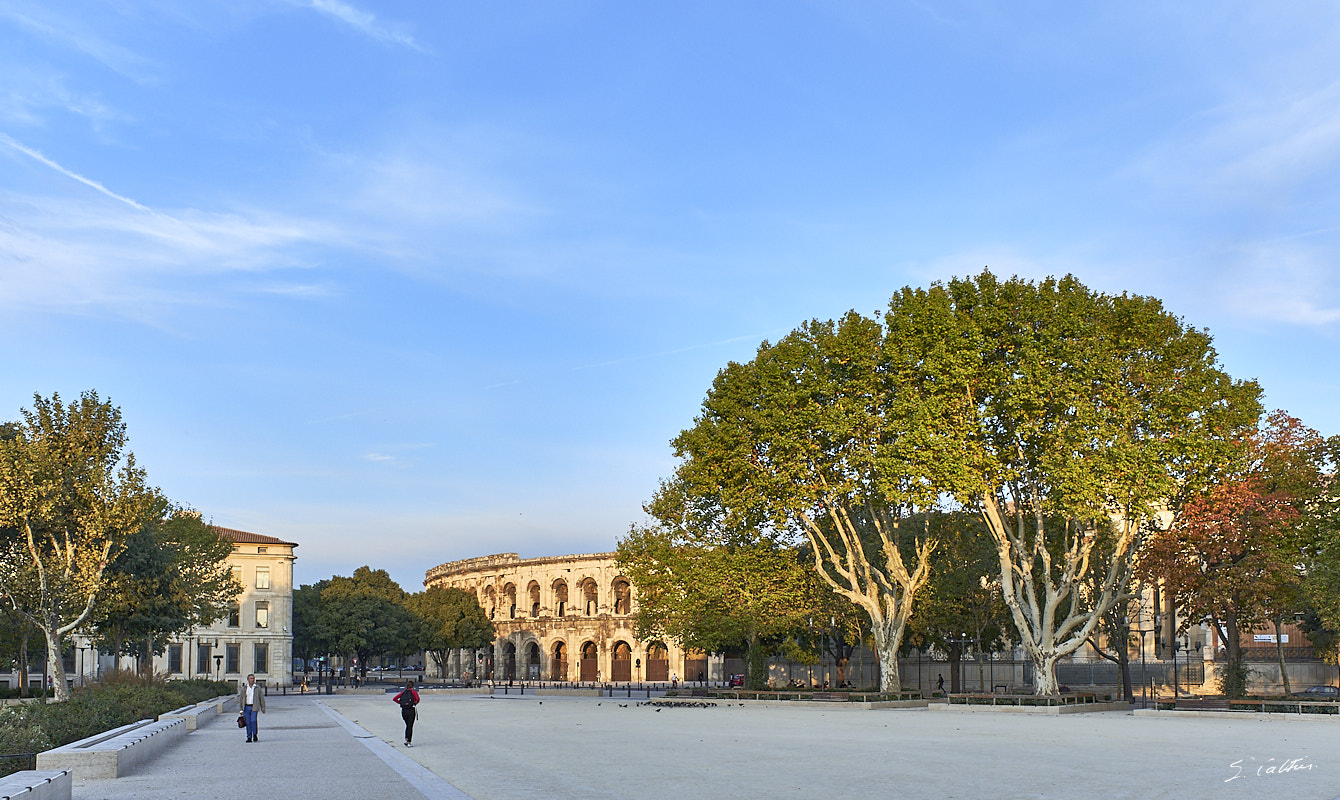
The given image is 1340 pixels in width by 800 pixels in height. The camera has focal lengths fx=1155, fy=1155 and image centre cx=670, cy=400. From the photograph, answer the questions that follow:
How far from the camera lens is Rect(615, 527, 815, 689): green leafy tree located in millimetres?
50250

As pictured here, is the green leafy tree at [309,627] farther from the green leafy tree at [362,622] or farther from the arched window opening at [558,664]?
the arched window opening at [558,664]

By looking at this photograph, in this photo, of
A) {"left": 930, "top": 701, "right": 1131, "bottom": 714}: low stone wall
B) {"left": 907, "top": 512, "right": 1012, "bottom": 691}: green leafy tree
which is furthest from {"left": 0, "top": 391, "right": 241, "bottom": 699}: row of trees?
{"left": 907, "top": 512, "right": 1012, "bottom": 691}: green leafy tree

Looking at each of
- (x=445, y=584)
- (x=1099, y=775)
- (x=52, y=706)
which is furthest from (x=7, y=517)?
(x=445, y=584)

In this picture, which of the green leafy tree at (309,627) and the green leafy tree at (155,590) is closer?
the green leafy tree at (155,590)

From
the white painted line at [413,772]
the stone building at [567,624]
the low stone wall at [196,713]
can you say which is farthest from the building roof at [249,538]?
the white painted line at [413,772]

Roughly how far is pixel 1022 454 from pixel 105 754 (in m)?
33.2

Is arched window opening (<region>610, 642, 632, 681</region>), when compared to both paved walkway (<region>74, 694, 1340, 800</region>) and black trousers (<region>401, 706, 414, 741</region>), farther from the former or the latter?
black trousers (<region>401, 706, 414, 741</region>)

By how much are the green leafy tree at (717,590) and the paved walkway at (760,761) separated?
16405 mm

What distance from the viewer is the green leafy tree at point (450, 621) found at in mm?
105188

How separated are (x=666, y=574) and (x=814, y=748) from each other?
114ft

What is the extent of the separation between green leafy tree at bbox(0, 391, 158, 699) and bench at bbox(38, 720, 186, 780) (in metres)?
17.6

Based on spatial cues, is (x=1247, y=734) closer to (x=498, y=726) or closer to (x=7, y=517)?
(x=498, y=726)

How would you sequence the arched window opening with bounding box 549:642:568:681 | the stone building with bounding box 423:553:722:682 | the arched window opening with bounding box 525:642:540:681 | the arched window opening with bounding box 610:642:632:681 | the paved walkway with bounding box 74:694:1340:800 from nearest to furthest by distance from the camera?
the paved walkway with bounding box 74:694:1340:800
the stone building with bounding box 423:553:722:682
the arched window opening with bounding box 610:642:632:681
the arched window opening with bounding box 549:642:568:681
the arched window opening with bounding box 525:642:540:681

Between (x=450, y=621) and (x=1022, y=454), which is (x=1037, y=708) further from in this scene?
(x=450, y=621)
